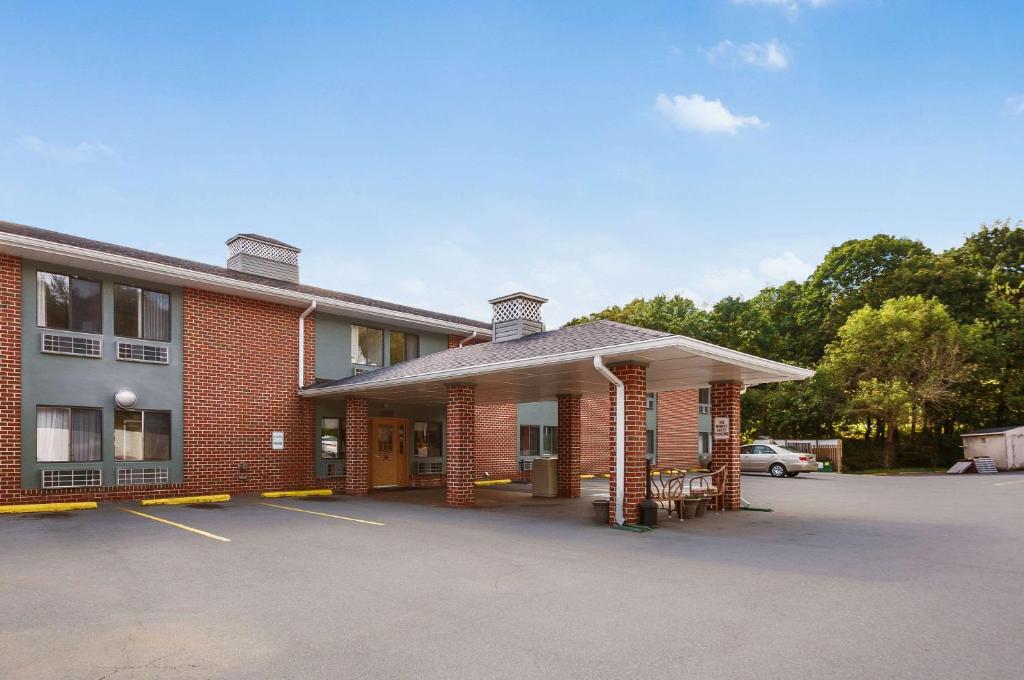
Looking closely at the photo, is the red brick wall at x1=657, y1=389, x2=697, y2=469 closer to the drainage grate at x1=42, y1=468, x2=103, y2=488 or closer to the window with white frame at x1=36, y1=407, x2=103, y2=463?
the drainage grate at x1=42, y1=468, x2=103, y2=488

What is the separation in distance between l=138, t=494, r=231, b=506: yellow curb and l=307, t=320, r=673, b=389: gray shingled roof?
145 inches

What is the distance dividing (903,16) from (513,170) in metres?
Answer: 10.7

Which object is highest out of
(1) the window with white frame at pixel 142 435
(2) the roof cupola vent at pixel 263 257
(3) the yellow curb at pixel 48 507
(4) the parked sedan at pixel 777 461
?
(2) the roof cupola vent at pixel 263 257

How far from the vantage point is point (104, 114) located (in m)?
15.3

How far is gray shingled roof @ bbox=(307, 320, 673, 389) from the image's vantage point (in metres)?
11.6

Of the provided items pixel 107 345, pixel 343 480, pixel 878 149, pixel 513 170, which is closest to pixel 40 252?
pixel 107 345

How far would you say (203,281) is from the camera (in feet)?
50.1

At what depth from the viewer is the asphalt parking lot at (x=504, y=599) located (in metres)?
4.68

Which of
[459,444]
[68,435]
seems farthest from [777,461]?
[68,435]

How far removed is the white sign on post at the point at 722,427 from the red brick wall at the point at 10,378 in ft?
48.1

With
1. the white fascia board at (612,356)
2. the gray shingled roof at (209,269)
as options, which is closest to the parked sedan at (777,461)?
the gray shingled roof at (209,269)

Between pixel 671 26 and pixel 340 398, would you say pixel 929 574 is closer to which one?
pixel 671 26

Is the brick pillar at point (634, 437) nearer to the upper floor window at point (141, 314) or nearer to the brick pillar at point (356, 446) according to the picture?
the brick pillar at point (356, 446)

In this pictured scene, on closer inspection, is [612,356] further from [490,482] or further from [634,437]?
[490,482]
